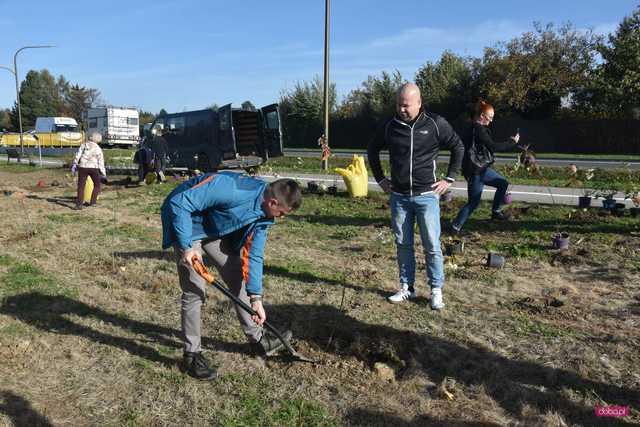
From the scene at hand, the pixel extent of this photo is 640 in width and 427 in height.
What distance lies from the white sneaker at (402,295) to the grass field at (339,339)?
81 mm

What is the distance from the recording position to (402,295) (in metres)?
4.69

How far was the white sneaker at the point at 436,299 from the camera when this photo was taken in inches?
177

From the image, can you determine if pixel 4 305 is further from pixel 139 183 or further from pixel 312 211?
pixel 139 183

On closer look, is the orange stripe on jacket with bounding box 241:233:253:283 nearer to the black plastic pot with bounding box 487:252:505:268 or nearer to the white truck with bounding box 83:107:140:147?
the black plastic pot with bounding box 487:252:505:268

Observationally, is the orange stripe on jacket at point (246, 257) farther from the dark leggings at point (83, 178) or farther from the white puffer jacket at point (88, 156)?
the dark leggings at point (83, 178)

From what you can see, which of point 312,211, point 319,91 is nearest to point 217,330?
point 312,211

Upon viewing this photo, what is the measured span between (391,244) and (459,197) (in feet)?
14.0

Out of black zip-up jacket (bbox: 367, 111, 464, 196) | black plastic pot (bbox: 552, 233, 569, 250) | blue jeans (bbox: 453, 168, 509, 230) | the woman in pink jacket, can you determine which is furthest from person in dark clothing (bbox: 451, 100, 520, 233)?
the woman in pink jacket

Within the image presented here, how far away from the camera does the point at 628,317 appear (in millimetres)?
4258

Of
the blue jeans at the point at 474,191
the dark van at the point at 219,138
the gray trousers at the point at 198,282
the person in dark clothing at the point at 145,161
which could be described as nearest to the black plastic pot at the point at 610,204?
the blue jeans at the point at 474,191

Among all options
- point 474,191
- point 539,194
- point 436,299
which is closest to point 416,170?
point 436,299

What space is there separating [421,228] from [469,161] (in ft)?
9.03

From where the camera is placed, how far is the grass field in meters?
3.07

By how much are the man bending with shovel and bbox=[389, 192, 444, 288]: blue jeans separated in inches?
60.4
